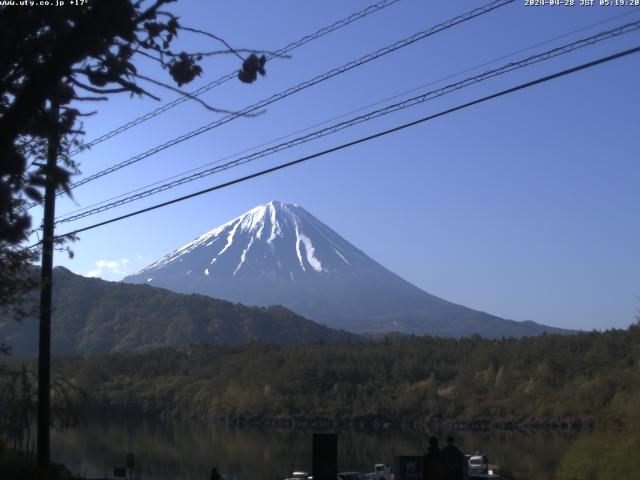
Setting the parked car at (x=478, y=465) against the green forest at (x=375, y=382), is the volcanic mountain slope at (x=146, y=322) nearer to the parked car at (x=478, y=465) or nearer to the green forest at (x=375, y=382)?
the green forest at (x=375, y=382)

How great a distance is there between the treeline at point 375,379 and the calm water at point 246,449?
10518 millimetres

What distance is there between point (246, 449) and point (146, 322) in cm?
10800

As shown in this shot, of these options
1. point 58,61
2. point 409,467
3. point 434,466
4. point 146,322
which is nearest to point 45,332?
point 409,467

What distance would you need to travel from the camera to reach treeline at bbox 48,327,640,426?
87.8m

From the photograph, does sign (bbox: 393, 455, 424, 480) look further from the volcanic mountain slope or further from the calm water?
the volcanic mountain slope

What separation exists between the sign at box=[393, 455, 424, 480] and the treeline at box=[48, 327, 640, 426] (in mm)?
67429

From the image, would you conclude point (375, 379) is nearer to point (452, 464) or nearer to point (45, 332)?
point (45, 332)

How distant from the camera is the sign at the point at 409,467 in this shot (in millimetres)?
12844

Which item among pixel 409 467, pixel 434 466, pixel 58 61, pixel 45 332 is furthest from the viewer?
pixel 45 332

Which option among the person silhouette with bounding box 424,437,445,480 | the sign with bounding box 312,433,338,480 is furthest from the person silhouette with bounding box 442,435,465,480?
the sign with bounding box 312,433,338,480

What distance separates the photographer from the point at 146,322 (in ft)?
549

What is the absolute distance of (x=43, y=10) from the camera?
558 cm

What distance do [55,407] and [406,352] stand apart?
90609 millimetres

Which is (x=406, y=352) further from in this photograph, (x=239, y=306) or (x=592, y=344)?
(x=239, y=306)
